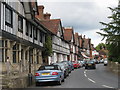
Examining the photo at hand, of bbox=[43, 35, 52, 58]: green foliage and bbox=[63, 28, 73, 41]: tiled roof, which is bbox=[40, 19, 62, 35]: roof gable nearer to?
bbox=[43, 35, 52, 58]: green foliage

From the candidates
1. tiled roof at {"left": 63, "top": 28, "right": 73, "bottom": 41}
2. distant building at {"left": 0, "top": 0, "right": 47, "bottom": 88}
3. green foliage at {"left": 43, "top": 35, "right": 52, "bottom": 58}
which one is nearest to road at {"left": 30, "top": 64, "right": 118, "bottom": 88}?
distant building at {"left": 0, "top": 0, "right": 47, "bottom": 88}

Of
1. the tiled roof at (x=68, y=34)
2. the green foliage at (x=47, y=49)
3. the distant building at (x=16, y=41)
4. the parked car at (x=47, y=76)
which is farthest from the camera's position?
the tiled roof at (x=68, y=34)

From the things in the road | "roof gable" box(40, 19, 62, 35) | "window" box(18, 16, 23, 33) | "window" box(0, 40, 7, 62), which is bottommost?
the road

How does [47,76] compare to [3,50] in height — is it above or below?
below

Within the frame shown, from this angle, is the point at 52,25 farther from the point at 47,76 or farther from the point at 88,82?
the point at 47,76

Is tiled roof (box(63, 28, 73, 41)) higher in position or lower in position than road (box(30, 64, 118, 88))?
higher

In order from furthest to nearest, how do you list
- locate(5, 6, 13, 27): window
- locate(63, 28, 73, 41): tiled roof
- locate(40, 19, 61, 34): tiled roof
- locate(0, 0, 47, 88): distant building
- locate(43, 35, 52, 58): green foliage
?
locate(63, 28, 73, 41): tiled roof → locate(40, 19, 61, 34): tiled roof → locate(43, 35, 52, 58): green foliage → locate(5, 6, 13, 27): window → locate(0, 0, 47, 88): distant building

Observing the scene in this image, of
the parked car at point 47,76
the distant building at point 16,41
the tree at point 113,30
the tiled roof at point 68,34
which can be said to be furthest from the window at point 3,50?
the tiled roof at point 68,34

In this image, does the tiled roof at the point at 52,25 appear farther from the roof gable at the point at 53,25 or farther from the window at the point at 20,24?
the window at the point at 20,24

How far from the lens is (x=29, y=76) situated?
1633 centimetres

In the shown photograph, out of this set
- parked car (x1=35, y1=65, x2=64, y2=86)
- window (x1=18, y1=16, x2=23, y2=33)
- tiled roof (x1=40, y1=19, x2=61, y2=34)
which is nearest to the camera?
parked car (x1=35, y1=65, x2=64, y2=86)

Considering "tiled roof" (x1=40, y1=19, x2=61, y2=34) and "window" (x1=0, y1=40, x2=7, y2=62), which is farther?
"tiled roof" (x1=40, y1=19, x2=61, y2=34)

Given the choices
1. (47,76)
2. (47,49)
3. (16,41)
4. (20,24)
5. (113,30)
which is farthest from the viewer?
(47,49)

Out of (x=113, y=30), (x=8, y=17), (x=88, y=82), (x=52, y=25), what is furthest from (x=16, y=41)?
(x=52, y=25)
